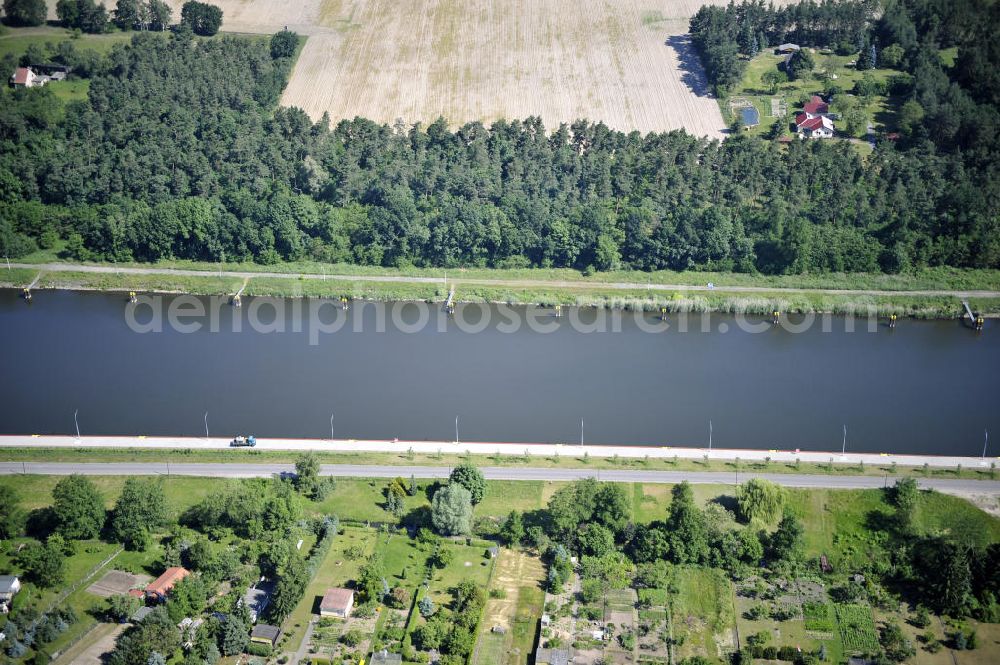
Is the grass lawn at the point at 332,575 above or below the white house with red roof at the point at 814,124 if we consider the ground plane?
below

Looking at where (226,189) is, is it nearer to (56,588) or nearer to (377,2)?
(377,2)

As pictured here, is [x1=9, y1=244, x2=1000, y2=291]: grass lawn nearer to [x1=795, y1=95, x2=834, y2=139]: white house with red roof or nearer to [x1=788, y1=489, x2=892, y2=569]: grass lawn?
[x1=795, y1=95, x2=834, y2=139]: white house with red roof

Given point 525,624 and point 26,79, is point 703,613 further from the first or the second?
point 26,79

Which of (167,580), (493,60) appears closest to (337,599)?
(167,580)

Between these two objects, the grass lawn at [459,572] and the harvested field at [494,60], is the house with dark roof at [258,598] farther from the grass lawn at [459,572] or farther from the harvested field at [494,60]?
the harvested field at [494,60]

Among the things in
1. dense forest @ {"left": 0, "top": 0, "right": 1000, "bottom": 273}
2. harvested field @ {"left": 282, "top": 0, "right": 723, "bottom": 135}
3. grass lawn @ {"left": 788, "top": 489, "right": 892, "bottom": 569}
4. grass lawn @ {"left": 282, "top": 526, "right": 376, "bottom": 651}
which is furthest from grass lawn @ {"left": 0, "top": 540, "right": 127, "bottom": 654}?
harvested field @ {"left": 282, "top": 0, "right": 723, "bottom": 135}

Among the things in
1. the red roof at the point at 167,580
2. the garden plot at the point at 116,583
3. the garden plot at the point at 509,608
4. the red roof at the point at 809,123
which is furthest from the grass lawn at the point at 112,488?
the red roof at the point at 809,123
